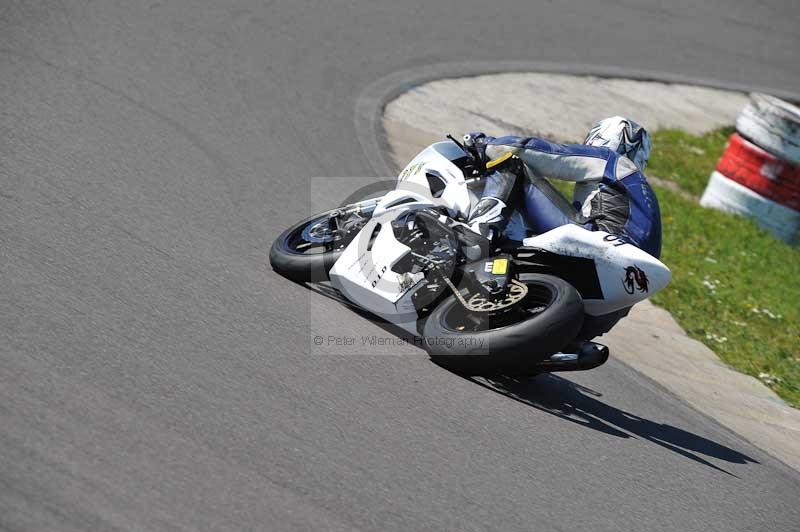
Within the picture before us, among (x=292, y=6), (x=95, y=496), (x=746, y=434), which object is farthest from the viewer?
(x=292, y=6)

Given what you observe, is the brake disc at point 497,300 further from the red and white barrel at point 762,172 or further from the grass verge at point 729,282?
the red and white barrel at point 762,172

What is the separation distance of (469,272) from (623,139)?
4.19 feet

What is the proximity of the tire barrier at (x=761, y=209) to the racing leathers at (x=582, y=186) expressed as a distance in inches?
222

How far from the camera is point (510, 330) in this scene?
495 centimetres

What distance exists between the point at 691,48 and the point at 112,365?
1308 cm

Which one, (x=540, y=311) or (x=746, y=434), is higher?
(x=540, y=311)

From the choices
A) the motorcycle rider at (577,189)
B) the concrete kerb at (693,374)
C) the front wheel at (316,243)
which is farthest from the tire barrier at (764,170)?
the front wheel at (316,243)

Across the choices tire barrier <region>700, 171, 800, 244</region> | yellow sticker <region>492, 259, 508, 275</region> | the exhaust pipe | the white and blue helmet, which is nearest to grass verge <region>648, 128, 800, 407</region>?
tire barrier <region>700, 171, 800, 244</region>

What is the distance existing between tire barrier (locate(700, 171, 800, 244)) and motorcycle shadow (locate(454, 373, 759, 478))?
18.3 feet

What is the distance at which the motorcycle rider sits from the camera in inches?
213

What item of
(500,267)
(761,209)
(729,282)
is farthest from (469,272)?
(761,209)

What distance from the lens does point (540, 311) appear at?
5.09 metres

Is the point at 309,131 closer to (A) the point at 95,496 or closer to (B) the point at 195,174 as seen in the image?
→ (B) the point at 195,174

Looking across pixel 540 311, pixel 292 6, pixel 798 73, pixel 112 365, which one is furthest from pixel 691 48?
pixel 112 365
